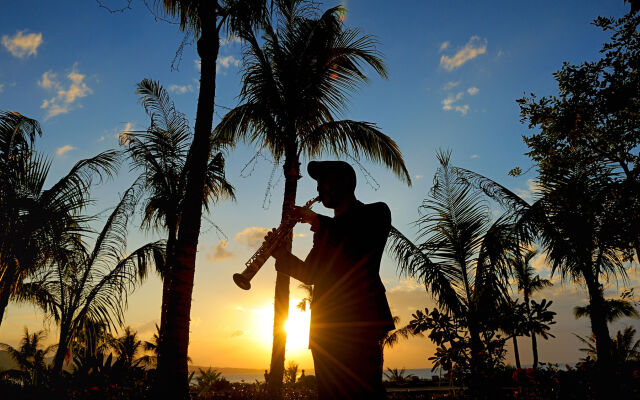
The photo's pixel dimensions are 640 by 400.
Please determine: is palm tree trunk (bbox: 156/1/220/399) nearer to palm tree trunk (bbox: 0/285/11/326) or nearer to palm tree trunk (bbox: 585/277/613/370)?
palm tree trunk (bbox: 0/285/11/326)

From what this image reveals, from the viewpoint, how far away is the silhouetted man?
1.66 m

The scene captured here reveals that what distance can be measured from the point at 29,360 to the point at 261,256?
37358mm

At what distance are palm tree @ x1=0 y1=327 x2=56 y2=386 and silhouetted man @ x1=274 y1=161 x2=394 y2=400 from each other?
8.67m

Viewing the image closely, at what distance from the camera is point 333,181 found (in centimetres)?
199

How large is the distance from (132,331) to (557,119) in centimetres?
3773

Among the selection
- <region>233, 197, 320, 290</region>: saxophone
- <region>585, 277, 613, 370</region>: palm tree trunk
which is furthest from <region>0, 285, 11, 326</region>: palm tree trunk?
<region>585, 277, 613, 370</region>: palm tree trunk

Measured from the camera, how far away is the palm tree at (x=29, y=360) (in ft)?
25.6

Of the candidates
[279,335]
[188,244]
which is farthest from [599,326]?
[188,244]

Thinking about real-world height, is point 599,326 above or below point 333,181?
below

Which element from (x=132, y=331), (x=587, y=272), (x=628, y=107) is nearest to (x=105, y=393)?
(x=587, y=272)

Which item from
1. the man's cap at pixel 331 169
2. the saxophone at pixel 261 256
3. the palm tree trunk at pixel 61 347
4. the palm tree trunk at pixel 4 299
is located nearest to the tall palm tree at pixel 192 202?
the saxophone at pixel 261 256

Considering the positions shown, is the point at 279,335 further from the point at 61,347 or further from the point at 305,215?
the point at 305,215

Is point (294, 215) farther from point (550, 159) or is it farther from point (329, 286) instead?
point (550, 159)

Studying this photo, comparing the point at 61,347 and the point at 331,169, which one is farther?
the point at 61,347
